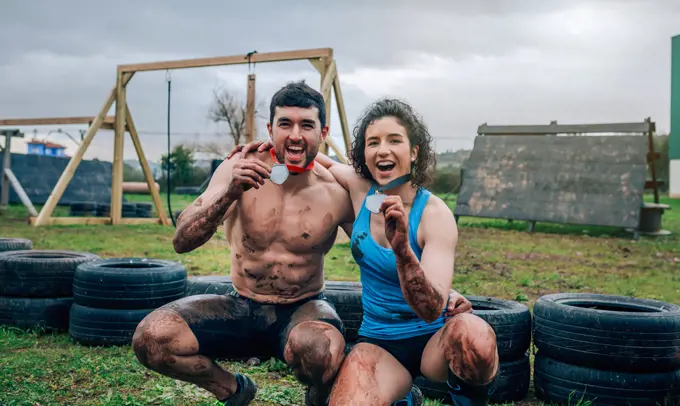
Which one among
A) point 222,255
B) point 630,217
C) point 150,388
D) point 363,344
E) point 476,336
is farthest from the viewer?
point 630,217

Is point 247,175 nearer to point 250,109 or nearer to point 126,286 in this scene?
point 126,286

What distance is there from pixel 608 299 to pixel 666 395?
694 millimetres

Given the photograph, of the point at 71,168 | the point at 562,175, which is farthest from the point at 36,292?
the point at 562,175

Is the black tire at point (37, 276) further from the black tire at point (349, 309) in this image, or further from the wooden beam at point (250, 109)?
the wooden beam at point (250, 109)

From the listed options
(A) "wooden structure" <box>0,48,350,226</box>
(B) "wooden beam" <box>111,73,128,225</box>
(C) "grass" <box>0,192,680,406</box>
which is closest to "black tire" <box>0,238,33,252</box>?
(C) "grass" <box>0,192,680,406</box>

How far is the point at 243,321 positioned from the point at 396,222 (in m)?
1.17

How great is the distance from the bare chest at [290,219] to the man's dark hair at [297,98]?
0.42m

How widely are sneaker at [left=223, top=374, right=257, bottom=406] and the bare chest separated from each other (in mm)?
701

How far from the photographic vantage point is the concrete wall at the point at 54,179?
18.9m

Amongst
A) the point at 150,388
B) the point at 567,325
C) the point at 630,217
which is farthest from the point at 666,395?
the point at 630,217

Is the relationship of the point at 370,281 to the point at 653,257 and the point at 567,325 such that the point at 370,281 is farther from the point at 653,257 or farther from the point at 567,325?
the point at 653,257

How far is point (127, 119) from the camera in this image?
12.5 metres

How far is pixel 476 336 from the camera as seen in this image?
2.49 m

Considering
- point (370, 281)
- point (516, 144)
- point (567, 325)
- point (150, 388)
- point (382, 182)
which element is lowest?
point (150, 388)
